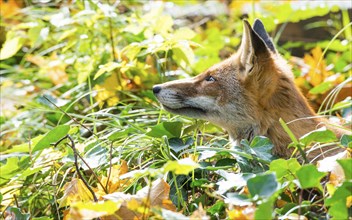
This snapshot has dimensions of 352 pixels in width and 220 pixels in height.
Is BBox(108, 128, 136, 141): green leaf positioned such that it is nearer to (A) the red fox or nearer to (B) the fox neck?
(A) the red fox

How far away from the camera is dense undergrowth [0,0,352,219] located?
229cm

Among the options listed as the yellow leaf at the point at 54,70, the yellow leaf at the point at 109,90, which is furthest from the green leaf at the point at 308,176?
the yellow leaf at the point at 54,70

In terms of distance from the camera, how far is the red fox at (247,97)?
328 cm

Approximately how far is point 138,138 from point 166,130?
206mm

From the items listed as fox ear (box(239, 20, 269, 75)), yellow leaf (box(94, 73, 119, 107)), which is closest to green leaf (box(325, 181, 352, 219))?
fox ear (box(239, 20, 269, 75))

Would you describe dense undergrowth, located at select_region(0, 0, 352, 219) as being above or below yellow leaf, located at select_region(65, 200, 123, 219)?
below

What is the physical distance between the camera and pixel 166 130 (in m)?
3.10

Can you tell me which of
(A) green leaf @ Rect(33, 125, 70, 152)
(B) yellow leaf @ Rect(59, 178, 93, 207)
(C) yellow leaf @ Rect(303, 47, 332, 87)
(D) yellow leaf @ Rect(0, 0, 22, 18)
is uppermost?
(D) yellow leaf @ Rect(0, 0, 22, 18)

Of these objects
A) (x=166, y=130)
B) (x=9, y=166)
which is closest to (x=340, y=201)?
(x=166, y=130)

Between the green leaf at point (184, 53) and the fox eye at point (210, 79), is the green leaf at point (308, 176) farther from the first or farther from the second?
the green leaf at point (184, 53)

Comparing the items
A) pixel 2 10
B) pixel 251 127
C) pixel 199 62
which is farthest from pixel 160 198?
pixel 2 10

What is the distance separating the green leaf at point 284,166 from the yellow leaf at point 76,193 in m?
0.73

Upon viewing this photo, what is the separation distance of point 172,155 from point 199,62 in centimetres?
174

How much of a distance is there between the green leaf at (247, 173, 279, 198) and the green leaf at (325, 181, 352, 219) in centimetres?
20
